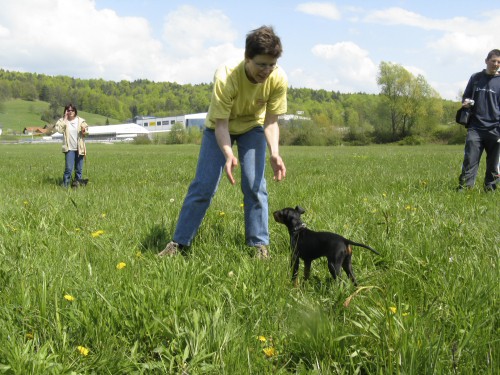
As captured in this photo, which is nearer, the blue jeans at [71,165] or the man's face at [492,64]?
the man's face at [492,64]

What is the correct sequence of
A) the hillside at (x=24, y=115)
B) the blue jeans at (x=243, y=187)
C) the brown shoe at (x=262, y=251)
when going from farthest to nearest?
the hillside at (x=24, y=115)
the blue jeans at (x=243, y=187)
the brown shoe at (x=262, y=251)

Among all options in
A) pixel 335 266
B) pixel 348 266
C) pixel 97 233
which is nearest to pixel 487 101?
pixel 348 266

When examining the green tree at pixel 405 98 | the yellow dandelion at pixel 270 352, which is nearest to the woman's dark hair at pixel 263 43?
the yellow dandelion at pixel 270 352

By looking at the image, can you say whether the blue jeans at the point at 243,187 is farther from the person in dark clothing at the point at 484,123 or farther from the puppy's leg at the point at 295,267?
the person in dark clothing at the point at 484,123

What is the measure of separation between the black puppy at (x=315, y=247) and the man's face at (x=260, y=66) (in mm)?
1109

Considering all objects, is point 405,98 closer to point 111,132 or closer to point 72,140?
point 72,140

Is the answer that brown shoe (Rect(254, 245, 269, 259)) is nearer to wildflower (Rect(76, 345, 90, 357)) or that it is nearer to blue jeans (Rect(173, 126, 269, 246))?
blue jeans (Rect(173, 126, 269, 246))

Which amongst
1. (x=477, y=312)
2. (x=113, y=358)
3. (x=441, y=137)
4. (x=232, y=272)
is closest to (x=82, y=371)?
(x=113, y=358)

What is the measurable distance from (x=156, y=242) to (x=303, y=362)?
2592mm

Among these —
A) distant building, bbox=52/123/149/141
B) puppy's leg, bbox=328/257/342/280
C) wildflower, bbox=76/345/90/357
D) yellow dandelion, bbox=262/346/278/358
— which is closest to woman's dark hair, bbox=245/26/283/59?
puppy's leg, bbox=328/257/342/280

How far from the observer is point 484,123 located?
7492 millimetres

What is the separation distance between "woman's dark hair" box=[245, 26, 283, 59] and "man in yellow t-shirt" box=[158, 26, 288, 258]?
332 millimetres

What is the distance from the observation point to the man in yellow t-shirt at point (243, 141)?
3.91m

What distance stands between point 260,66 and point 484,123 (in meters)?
5.37
